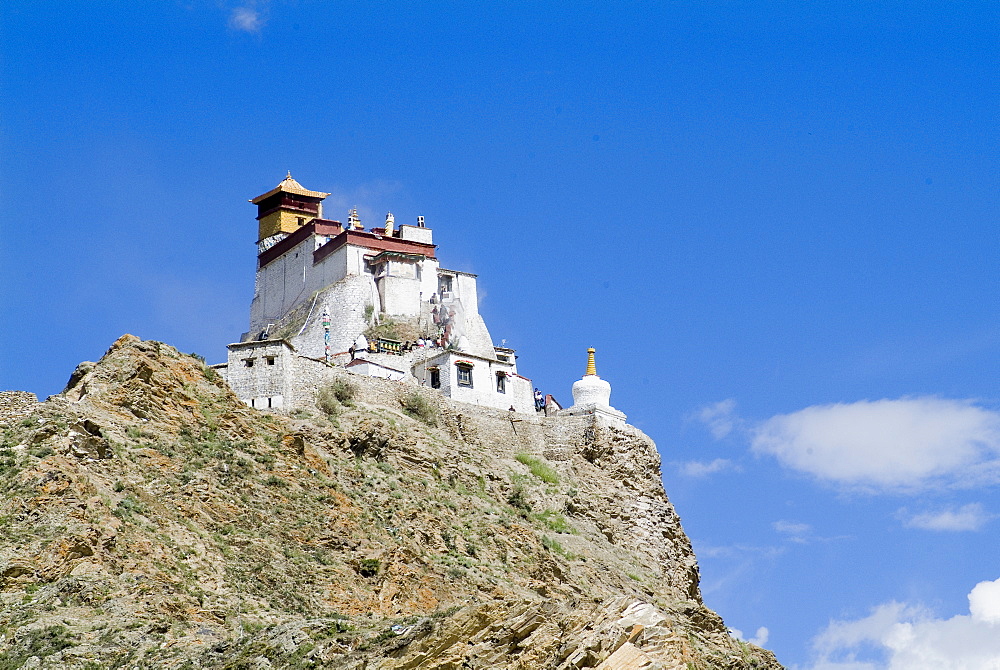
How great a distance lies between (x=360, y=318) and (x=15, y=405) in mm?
26268

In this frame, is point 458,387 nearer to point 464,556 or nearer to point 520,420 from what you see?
Answer: point 520,420

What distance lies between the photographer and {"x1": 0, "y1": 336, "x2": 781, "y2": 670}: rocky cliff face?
43656mm

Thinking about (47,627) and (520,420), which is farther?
(520,420)

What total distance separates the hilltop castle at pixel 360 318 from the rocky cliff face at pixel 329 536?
1874 millimetres

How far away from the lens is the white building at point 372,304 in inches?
2921

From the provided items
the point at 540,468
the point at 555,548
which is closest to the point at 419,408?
the point at 540,468

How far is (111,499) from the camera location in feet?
168

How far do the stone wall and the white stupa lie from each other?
25063 millimetres

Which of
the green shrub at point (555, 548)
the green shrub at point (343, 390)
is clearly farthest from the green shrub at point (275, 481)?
the green shrub at point (555, 548)

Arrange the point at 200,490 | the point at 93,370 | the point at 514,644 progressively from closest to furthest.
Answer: the point at 514,644, the point at 200,490, the point at 93,370

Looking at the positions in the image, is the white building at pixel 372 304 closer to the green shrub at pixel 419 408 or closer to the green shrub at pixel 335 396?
the green shrub at pixel 419 408

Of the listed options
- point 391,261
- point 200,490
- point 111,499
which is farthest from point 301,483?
point 391,261

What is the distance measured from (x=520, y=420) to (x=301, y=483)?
16366 millimetres

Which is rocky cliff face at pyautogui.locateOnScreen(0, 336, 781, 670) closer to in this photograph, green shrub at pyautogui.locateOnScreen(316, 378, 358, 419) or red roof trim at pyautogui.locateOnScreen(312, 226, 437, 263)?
green shrub at pyautogui.locateOnScreen(316, 378, 358, 419)
